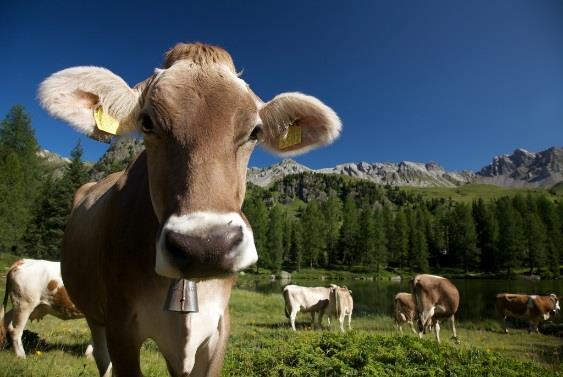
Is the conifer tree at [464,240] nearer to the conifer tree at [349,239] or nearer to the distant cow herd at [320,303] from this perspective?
the conifer tree at [349,239]

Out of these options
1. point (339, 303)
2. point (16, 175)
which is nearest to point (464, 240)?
point (339, 303)

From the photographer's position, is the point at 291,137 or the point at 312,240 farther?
the point at 312,240

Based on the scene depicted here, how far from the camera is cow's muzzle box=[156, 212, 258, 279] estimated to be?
67.2 inches

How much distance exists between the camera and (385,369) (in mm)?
6262

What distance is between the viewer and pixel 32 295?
808 centimetres

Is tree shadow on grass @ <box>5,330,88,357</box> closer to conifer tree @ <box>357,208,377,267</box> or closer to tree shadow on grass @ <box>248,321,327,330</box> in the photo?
tree shadow on grass @ <box>248,321,327,330</box>

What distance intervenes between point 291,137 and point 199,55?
1170 mm

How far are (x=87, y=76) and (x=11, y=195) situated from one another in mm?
45819

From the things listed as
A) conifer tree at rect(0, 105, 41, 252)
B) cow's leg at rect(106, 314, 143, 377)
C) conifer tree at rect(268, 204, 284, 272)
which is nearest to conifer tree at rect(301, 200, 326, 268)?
conifer tree at rect(268, 204, 284, 272)

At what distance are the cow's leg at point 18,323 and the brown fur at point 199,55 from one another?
7.00 meters

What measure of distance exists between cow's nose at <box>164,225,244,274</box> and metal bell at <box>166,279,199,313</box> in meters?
0.91

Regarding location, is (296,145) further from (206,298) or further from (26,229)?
(26,229)

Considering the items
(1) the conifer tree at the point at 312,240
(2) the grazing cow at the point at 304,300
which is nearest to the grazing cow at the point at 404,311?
(2) the grazing cow at the point at 304,300

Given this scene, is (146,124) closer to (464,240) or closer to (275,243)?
(275,243)
